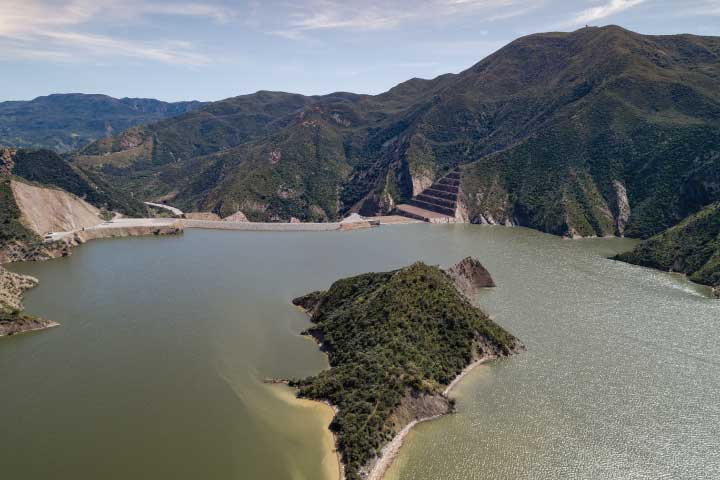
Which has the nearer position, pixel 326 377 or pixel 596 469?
pixel 596 469

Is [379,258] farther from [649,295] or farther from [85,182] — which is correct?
[85,182]

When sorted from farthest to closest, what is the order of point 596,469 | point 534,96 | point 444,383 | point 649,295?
1. point 534,96
2. point 649,295
3. point 444,383
4. point 596,469

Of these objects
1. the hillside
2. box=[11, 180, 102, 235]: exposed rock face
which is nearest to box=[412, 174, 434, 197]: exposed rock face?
the hillside

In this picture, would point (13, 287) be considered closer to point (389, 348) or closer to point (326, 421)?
point (326, 421)

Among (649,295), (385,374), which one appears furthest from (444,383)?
(649,295)

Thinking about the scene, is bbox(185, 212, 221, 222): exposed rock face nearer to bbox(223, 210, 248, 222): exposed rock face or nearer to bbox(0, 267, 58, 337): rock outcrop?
bbox(223, 210, 248, 222): exposed rock face

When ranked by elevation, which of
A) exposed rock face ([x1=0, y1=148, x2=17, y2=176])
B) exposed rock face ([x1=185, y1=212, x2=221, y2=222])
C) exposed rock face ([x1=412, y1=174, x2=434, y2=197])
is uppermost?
exposed rock face ([x1=0, y1=148, x2=17, y2=176])

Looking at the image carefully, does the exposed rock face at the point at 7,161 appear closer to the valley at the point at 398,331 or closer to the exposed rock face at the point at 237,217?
the valley at the point at 398,331

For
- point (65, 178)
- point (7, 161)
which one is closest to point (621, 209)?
point (65, 178)
